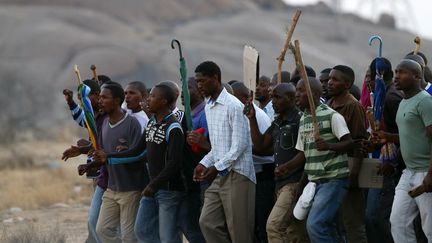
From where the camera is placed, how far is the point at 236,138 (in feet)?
32.7

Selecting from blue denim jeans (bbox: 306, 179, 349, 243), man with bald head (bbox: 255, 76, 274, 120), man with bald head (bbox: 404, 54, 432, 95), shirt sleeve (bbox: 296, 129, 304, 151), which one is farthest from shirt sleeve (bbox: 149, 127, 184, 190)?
man with bald head (bbox: 404, 54, 432, 95)

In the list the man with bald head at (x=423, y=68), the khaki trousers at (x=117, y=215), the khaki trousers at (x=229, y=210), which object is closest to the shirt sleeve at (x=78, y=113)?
the khaki trousers at (x=117, y=215)

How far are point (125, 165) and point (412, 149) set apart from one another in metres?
3.20

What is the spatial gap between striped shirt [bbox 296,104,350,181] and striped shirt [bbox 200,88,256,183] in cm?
73

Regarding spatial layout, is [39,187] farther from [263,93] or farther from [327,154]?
[327,154]

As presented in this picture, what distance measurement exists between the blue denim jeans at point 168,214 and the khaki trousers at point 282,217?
1082mm

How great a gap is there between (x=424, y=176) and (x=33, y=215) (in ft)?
38.2

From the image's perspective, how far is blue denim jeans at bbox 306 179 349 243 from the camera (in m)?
9.37

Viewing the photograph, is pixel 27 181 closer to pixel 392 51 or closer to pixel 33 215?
pixel 33 215

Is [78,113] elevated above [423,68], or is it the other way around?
[423,68]

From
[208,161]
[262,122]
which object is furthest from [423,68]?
[208,161]

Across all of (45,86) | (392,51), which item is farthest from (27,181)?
(392,51)

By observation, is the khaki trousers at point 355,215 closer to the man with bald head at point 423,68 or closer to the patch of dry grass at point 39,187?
the man with bald head at point 423,68

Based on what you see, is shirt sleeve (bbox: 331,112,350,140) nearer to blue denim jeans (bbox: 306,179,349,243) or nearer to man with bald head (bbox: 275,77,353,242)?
man with bald head (bbox: 275,77,353,242)
